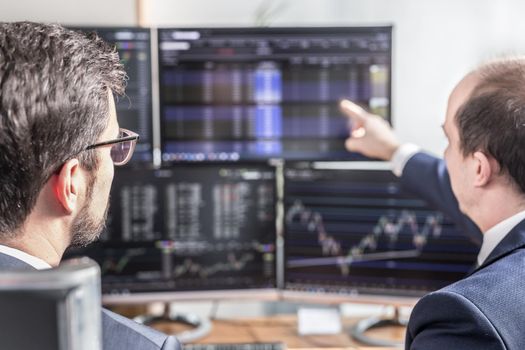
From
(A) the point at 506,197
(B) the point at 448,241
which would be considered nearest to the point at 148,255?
(B) the point at 448,241

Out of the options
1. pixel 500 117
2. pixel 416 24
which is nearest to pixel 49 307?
pixel 500 117

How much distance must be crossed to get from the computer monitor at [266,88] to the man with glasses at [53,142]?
872mm

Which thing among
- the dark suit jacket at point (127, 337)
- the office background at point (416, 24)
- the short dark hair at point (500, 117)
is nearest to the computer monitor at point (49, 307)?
the dark suit jacket at point (127, 337)

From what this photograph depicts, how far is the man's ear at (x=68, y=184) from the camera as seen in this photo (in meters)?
0.96

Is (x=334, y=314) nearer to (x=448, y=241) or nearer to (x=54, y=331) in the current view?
(x=448, y=241)

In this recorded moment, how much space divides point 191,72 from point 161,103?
0.13m

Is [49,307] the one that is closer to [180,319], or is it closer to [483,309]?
[483,309]

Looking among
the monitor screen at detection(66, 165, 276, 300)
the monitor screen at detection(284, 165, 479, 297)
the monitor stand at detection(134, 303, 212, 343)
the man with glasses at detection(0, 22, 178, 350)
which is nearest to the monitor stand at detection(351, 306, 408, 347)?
the monitor screen at detection(284, 165, 479, 297)

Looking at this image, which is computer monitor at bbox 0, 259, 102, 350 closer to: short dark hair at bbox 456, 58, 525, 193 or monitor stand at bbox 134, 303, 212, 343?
short dark hair at bbox 456, 58, 525, 193

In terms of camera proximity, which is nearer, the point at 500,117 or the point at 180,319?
the point at 500,117

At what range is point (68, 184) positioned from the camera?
98cm

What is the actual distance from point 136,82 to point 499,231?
3.69 feet

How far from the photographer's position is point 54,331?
39 centimetres

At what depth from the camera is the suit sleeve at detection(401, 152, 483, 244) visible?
1839mm
